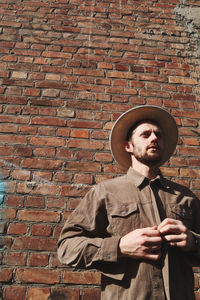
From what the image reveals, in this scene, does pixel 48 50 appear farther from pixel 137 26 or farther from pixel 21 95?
pixel 137 26

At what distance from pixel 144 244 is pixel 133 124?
0.85 m

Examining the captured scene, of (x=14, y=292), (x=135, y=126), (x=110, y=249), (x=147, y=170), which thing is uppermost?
(x=135, y=126)

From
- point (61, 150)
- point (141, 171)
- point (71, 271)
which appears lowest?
point (71, 271)

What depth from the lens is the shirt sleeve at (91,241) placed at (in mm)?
1311

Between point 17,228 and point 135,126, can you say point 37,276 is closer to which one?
point 17,228

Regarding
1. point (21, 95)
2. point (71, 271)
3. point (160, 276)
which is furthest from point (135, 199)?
point (21, 95)

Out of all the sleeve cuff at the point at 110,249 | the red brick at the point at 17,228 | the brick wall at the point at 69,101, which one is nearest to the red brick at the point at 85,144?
the brick wall at the point at 69,101

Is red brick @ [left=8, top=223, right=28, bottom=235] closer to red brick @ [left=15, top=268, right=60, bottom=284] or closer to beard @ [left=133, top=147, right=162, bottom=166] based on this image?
red brick @ [left=15, top=268, right=60, bottom=284]

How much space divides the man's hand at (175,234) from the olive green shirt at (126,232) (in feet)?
0.27

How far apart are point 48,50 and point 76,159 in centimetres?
115

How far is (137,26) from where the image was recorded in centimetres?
305

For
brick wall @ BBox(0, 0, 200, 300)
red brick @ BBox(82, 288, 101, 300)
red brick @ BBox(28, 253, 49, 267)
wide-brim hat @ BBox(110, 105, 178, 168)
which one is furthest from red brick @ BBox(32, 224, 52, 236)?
wide-brim hat @ BBox(110, 105, 178, 168)

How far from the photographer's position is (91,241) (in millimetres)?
1356

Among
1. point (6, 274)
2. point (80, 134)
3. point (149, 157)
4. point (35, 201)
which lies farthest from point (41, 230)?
point (149, 157)
